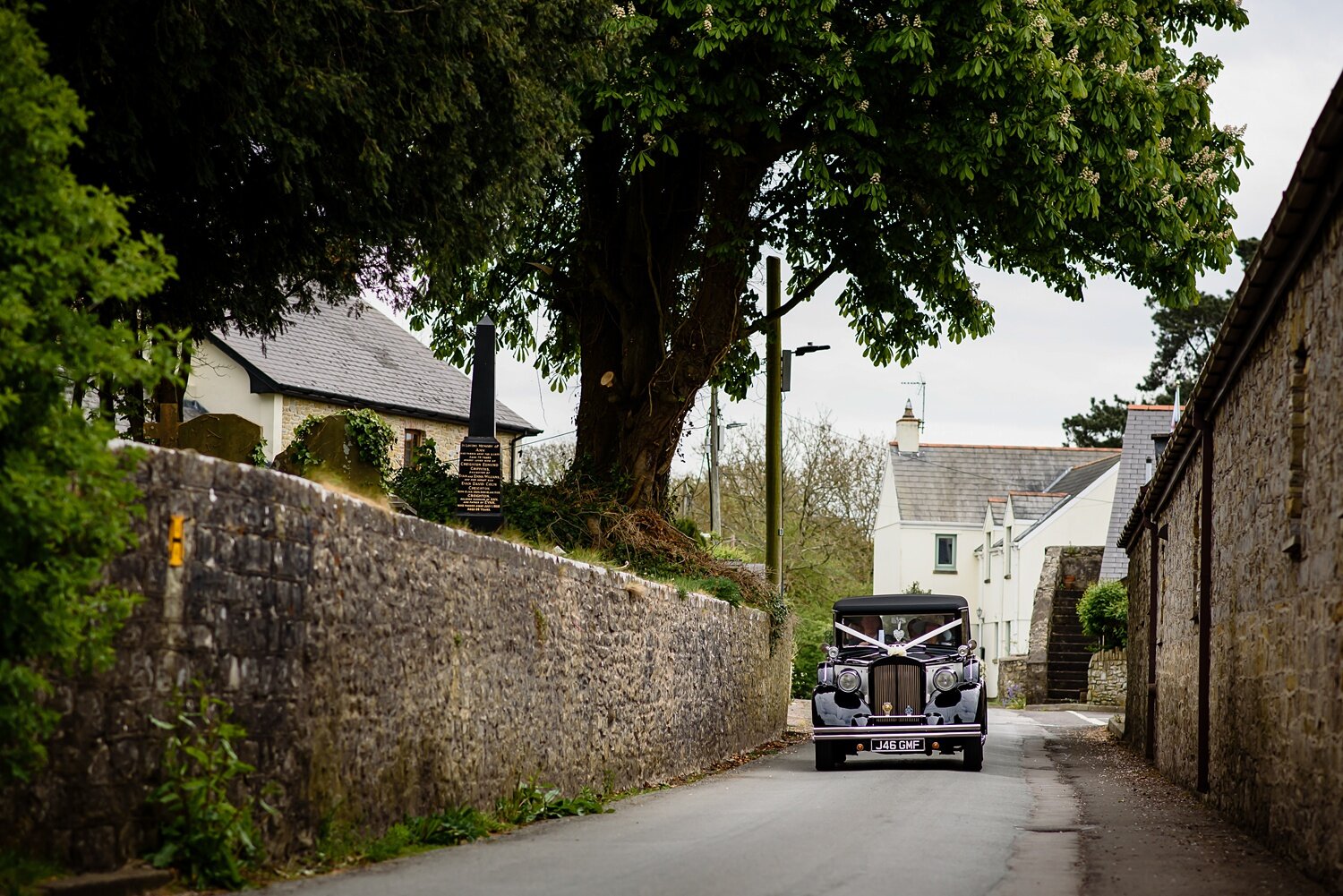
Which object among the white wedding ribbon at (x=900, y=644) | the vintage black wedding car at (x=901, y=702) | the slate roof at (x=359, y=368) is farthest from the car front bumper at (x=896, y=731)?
the slate roof at (x=359, y=368)

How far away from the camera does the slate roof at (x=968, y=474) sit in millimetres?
61781

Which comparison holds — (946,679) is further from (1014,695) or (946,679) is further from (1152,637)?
(1014,695)

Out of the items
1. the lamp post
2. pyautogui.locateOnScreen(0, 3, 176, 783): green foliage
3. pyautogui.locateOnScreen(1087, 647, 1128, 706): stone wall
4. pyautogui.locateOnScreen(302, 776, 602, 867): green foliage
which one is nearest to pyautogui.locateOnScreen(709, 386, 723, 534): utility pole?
the lamp post

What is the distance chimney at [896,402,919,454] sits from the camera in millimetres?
63344

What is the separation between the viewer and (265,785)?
25.1 ft

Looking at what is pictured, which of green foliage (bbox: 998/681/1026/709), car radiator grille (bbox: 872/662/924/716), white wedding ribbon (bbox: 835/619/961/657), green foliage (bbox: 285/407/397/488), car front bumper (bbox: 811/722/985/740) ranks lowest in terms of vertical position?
green foliage (bbox: 998/681/1026/709)

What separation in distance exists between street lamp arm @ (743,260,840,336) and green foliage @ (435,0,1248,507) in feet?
0.28

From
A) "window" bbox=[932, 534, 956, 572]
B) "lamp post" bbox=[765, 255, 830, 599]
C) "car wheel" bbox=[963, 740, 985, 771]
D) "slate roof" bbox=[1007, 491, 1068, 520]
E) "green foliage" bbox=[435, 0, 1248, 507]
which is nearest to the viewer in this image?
"green foliage" bbox=[435, 0, 1248, 507]

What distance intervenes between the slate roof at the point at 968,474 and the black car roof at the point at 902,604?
1648 inches

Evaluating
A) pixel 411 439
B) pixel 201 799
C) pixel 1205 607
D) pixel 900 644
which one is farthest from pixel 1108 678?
pixel 201 799

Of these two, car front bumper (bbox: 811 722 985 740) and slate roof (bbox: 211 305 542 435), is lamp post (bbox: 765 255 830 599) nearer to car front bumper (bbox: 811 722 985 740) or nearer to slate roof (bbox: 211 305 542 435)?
car front bumper (bbox: 811 722 985 740)

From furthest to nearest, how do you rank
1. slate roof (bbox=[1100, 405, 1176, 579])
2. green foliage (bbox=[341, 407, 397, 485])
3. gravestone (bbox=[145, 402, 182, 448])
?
slate roof (bbox=[1100, 405, 1176, 579]), green foliage (bbox=[341, 407, 397, 485]), gravestone (bbox=[145, 402, 182, 448])

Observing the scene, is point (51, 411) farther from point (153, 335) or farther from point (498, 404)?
point (498, 404)

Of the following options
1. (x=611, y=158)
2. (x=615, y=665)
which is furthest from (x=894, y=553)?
(x=615, y=665)
